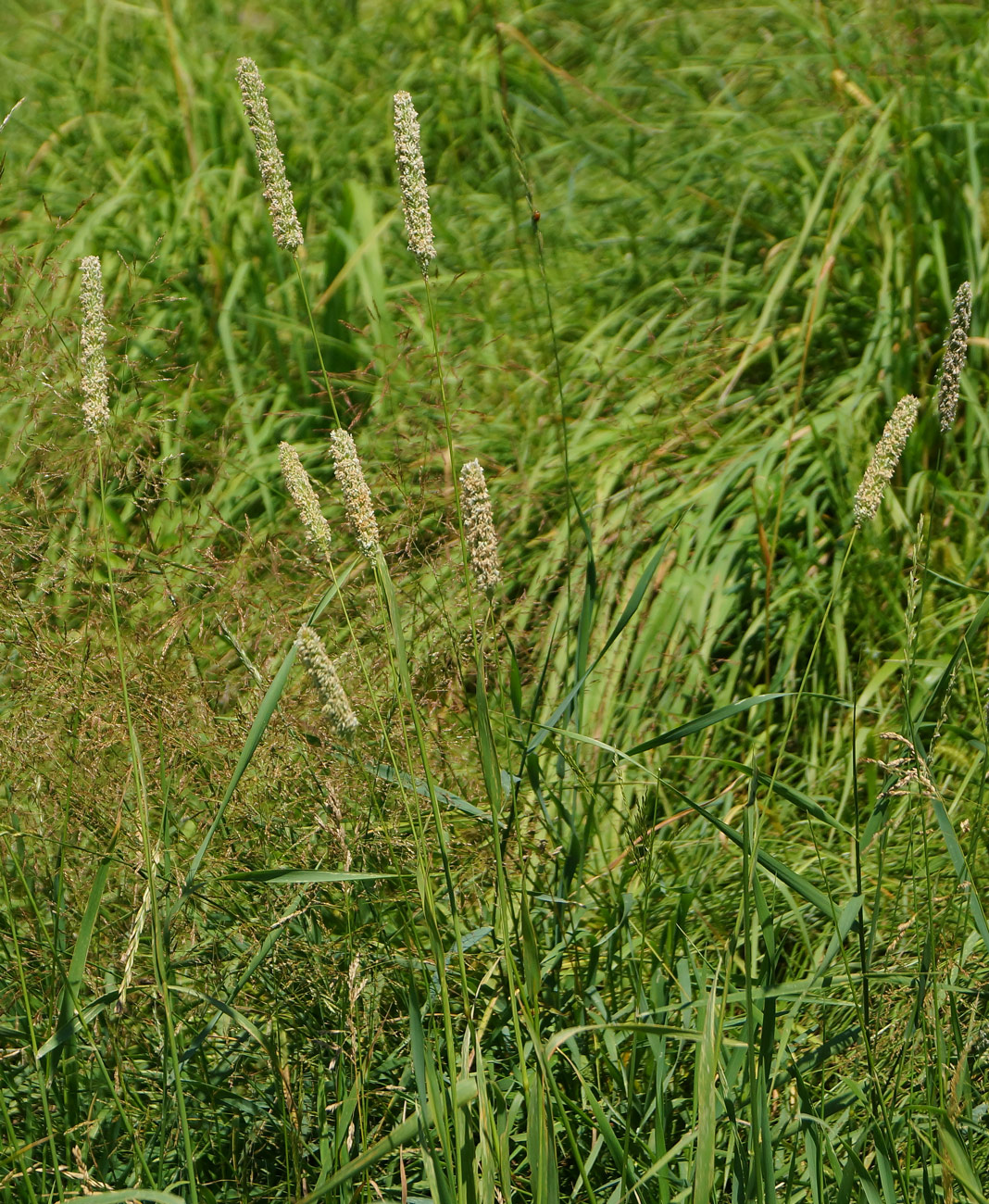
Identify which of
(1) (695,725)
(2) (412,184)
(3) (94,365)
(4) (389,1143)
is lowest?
(4) (389,1143)

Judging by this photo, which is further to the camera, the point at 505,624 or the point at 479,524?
the point at 505,624

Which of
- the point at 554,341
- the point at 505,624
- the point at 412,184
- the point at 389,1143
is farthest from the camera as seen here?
the point at 505,624

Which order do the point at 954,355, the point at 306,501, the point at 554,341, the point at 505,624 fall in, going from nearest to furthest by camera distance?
1. the point at 306,501
2. the point at 954,355
3. the point at 554,341
4. the point at 505,624

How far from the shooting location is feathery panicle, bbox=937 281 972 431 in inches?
Answer: 49.9

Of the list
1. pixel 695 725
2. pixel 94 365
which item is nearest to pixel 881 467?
pixel 695 725

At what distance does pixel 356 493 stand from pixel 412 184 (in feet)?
0.94

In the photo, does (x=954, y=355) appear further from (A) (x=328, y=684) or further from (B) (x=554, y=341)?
(A) (x=328, y=684)

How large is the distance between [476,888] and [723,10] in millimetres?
3561

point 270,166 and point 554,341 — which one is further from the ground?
point 270,166

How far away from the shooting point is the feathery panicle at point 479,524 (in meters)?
1.13

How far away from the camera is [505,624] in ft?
6.89

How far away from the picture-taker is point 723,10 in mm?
4152

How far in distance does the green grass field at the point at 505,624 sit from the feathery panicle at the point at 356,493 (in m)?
0.04

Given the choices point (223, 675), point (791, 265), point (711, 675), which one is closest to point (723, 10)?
point (791, 265)
